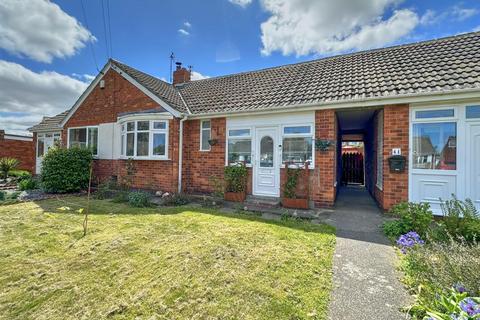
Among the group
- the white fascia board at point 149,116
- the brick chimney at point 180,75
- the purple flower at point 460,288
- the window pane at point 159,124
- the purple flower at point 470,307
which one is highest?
the brick chimney at point 180,75

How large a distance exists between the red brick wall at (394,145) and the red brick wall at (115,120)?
7.81m

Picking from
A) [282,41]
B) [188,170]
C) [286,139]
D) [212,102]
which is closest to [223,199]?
[188,170]

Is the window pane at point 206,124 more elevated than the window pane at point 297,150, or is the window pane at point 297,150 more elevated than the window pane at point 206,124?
the window pane at point 206,124

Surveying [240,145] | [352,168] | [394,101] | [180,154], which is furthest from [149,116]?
[352,168]

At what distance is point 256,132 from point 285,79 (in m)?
3.30

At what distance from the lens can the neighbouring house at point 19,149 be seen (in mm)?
18359

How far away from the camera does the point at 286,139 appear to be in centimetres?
825

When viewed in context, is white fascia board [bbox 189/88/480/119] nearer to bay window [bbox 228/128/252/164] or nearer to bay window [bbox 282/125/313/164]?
bay window [bbox 282/125/313/164]

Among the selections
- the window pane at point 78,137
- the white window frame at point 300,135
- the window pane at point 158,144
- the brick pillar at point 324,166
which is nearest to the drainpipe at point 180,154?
the window pane at point 158,144

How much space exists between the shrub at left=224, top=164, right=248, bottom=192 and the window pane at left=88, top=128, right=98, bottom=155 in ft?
28.0

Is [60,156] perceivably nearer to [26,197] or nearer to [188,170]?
[26,197]

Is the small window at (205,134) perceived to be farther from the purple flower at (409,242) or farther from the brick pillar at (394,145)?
the purple flower at (409,242)

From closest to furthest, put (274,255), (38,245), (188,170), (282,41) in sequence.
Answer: (274,255), (38,245), (188,170), (282,41)

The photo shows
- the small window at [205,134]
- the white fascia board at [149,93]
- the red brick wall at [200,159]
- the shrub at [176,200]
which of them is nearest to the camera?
the shrub at [176,200]
